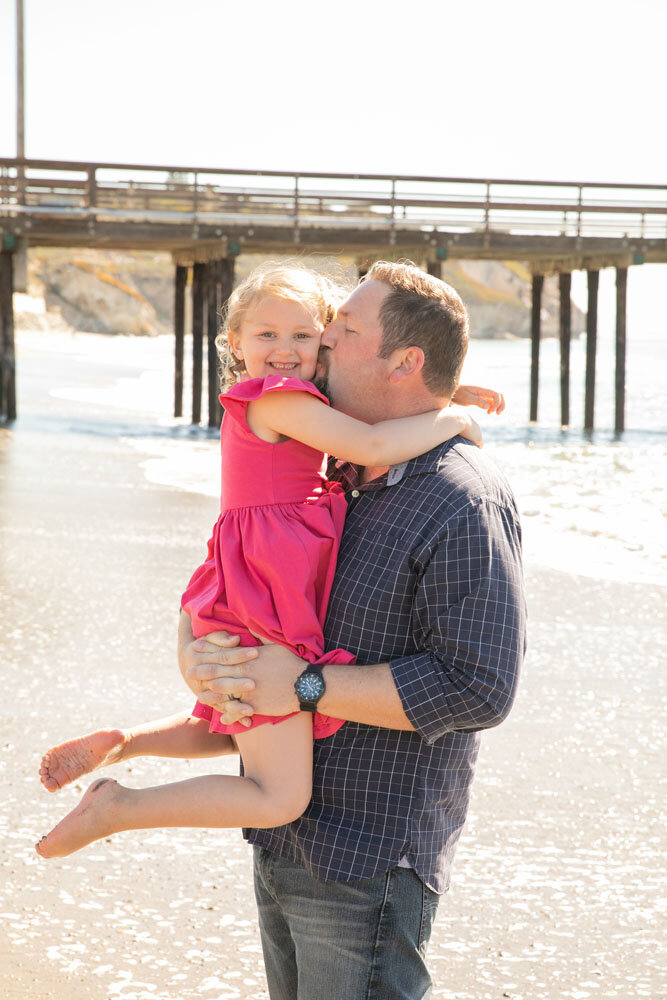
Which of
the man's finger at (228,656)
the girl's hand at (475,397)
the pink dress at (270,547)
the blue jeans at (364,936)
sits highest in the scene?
the girl's hand at (475,397)

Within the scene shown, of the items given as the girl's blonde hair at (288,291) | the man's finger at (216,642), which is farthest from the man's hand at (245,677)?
the girl's blonde hair at (288,291)

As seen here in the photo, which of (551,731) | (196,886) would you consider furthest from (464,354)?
(551,731)

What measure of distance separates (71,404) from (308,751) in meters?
25.7

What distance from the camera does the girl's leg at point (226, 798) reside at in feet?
7.11

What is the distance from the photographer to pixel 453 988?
304cm

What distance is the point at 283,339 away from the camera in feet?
8.46

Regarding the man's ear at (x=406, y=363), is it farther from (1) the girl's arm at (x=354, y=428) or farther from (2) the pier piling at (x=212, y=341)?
(2) the pier piling at (x=212, y=341)

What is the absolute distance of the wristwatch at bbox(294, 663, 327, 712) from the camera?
2.12 m

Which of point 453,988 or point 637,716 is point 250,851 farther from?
point 637,716

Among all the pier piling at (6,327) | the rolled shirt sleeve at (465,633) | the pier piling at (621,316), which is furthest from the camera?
the pier piling at (621,316)

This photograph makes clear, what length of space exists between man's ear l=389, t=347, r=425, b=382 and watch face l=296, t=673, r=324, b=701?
1.98 feet

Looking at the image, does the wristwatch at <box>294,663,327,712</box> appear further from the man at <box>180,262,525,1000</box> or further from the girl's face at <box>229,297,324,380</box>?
the girl's face at <box>229,297,324,380</box>

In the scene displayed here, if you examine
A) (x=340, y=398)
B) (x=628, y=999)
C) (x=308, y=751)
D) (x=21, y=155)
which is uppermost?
(x=21, y=155)

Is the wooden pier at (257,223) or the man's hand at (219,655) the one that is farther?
the wooden pier at (257,223)
